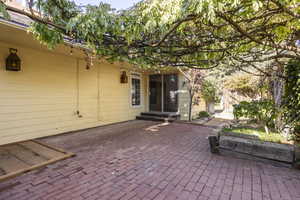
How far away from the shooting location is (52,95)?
4848 mm

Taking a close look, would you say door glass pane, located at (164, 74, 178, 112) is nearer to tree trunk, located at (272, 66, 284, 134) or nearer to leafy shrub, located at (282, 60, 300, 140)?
tree trunk, located at (272, 66, 284, 134)

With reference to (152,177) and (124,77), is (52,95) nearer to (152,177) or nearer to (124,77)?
(124,77)

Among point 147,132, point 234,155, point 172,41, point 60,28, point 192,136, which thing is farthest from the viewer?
point 147,132

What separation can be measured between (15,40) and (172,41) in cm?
380

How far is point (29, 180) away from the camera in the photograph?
237cm

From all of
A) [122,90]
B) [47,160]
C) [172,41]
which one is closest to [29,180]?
[47,160]

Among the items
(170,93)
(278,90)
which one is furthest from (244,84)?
(278,90)

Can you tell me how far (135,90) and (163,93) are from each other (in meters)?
1.49

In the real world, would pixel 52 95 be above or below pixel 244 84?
below

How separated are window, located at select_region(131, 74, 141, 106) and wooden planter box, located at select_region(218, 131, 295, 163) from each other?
193 inches

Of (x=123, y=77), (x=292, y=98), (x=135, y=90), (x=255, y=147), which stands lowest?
(x=255, y=147)

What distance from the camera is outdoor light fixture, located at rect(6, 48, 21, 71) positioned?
3.84 metres

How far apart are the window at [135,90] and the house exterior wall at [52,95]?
0.93m

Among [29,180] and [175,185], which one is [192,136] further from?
[29,180]
